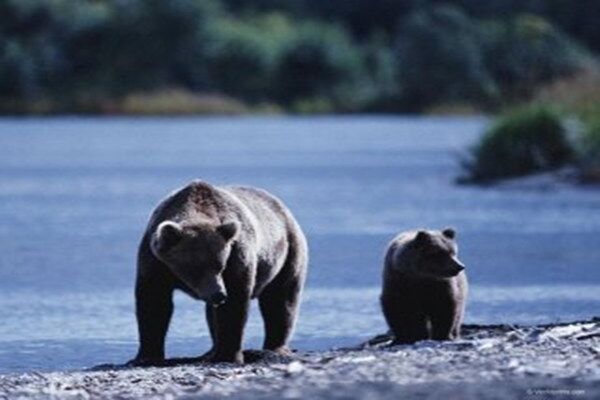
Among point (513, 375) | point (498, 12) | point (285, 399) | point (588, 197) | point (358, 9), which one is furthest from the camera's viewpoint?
point (358, 9)

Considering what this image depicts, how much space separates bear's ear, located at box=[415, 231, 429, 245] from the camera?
48.0ft

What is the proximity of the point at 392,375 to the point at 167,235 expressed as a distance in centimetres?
242

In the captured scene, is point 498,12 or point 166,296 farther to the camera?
point 498,12

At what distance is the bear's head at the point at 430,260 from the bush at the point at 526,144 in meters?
21.3

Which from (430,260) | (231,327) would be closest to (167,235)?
(231,327)

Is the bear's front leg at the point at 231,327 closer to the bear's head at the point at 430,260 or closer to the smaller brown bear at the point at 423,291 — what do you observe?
the smaller brown bear at the point at 423,291

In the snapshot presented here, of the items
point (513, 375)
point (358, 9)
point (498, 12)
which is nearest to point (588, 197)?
point (513, 375)

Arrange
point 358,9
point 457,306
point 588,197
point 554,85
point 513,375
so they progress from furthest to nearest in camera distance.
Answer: point 358,9 → point 554,85 → point 588,197 → point 457,306 → point 513,375

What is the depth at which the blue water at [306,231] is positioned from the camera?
17.0 metres

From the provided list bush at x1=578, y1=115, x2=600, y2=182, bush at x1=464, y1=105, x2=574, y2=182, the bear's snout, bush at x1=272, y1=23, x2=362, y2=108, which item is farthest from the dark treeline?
the bear's snout

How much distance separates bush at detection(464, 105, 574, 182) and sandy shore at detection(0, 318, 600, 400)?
21.5 m

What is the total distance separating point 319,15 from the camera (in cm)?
11206

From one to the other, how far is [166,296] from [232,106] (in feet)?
273

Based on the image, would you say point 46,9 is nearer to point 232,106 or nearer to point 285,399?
point 232,106
